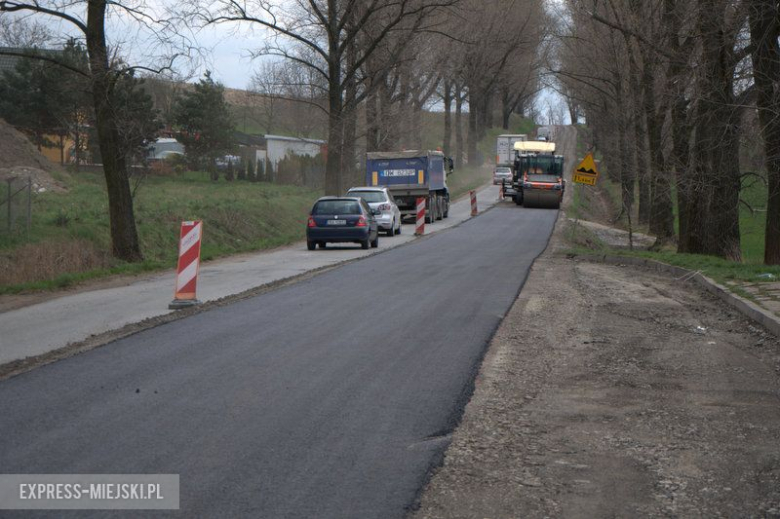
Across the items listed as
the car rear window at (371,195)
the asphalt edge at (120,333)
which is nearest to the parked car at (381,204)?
the car rear window at (371,195)

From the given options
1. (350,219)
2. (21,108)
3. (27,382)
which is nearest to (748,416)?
(27,382)

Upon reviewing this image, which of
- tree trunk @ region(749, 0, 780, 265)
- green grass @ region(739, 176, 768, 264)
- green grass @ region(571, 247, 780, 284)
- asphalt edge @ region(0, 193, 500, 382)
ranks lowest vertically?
green grass @ region(739, 176, 768, 264)

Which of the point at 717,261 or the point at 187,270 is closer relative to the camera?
the point at 187,270

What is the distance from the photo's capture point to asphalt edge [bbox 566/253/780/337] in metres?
11.9

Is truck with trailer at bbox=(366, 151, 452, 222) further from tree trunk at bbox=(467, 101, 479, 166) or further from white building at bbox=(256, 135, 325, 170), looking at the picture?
white building at bbox=(256, 135, 325, 170)

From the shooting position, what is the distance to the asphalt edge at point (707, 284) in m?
11.9

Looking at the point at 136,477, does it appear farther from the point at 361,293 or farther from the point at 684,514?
the point at 361,293

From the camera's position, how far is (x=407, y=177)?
1647 inches

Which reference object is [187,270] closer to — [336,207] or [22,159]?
[336,207]

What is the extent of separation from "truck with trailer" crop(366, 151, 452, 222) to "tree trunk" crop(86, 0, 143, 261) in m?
20.4

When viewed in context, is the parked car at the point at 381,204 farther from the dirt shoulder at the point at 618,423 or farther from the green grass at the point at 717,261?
the dirt shoulder at the point at 618,423

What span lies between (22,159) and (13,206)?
74.4 ft

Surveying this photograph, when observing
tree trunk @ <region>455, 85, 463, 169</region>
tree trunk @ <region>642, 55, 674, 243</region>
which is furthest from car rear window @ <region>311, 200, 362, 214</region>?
tree trunk @ <region>455, 85, 463, 169</region>

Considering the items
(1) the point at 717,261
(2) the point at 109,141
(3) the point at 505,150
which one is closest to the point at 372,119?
(2) the point at 109,141
